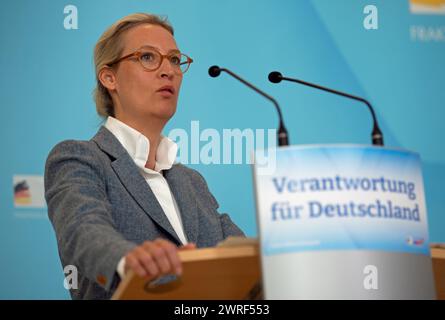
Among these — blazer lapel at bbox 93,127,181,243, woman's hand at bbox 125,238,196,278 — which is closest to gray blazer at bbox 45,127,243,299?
blazer lapel at bbox 93,127,181,243

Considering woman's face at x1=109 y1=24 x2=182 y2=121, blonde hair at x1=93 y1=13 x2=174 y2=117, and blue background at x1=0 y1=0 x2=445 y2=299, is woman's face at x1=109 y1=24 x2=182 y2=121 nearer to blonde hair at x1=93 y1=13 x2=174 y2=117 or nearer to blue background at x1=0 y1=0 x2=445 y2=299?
blonde hair at x1=93 y1=13 x2=174 y2=117

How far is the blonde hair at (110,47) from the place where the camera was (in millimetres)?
2479

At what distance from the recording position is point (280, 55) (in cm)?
313

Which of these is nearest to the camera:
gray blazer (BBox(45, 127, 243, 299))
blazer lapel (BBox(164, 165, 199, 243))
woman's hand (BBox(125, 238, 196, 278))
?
woman's hand (BBox(125, 238, 196, 278))

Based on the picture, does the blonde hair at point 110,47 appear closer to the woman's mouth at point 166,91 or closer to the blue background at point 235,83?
the woman's mouth at point 166,91

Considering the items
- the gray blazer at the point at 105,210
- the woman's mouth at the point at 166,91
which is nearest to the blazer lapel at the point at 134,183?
the gray blazer at the point at 105,210

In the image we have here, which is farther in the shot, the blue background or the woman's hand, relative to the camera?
the blue background

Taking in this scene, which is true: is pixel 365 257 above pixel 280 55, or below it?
below

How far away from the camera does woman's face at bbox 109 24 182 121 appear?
7.82 ft

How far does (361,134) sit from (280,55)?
48cm

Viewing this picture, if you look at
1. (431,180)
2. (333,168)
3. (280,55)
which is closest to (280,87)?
(280,55)

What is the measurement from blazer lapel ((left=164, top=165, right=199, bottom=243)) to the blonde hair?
363mm
